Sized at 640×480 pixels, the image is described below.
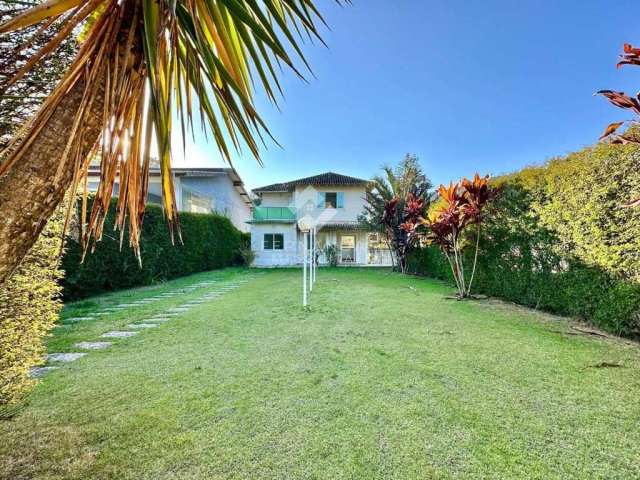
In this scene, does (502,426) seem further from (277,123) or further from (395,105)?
(395,105)

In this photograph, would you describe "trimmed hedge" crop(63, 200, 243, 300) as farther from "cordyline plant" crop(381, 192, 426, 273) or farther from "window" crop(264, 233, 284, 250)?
"cordyline plant" crop(381, 192, 426, 273)

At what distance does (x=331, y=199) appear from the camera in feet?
84.2

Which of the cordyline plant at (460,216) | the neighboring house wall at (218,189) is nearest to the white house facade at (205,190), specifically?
the neighboring house wall at (218,189)

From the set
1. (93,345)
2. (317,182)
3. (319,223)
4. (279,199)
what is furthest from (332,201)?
(93,345)

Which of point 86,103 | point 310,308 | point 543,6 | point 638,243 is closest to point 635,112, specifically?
point 638,243

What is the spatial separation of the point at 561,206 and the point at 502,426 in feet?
18.5

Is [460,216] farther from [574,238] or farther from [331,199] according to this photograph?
[331,199]

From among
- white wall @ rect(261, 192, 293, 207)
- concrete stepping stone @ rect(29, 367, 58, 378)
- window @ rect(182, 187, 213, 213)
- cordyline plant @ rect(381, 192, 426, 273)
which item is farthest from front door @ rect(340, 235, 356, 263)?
concrete stepping stone @ rect(29, 367, 58, 378)

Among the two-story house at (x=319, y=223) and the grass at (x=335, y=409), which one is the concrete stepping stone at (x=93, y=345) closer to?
the grass at (x=335, y=409)

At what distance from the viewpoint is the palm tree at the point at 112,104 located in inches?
42.6

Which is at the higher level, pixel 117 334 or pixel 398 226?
pixel 398 226

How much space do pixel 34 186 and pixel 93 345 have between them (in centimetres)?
468

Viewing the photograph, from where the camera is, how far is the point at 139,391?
308 centimetres

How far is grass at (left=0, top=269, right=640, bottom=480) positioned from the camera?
2.00 meters
